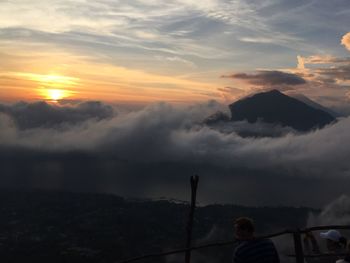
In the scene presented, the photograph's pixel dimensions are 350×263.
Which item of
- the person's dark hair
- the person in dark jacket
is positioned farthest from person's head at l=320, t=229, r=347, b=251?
the person's dark hair

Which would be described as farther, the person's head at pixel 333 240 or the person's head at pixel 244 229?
the person's head at pixel 333 240

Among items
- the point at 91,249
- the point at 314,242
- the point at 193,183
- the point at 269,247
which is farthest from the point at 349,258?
the point at 91,249

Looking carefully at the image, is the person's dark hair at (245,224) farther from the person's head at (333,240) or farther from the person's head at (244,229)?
the person's head at (333,240)

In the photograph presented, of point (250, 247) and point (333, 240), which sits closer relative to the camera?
point (250, 247)

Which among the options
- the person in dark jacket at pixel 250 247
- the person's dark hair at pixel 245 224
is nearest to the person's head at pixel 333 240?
the person in dark jacket at pixel 250 247

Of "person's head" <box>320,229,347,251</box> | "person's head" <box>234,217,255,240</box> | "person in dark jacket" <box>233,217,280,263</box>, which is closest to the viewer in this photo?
"person in dark jacket" <box>233,217,280,263</box>

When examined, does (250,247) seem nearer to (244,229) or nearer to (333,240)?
(244,229)

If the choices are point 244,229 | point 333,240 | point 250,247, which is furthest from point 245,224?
point 333,240

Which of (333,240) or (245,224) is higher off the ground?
(245,224)

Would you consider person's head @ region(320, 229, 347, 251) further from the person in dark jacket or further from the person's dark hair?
the person's dark hair
